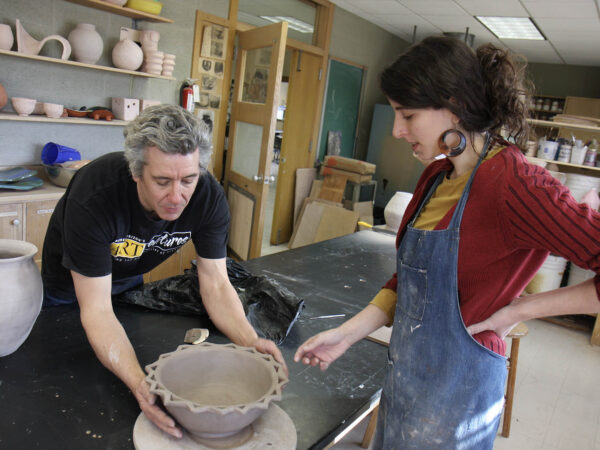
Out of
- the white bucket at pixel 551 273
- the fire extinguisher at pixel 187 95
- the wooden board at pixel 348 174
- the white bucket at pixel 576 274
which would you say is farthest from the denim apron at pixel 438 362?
the wooden board at pixel 348 174

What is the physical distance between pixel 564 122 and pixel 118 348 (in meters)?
4.63

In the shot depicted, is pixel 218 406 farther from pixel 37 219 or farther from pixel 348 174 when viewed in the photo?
pixel 348 174

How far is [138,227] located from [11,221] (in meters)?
1.64

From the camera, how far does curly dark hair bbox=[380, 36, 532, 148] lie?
1.01 metres

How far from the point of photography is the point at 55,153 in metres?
3.05

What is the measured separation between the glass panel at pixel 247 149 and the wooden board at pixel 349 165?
1640mm

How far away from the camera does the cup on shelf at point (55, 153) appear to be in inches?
120

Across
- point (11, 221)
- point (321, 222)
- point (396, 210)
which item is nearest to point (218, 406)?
point (11, 221)

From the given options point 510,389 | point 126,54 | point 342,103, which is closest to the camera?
point 510,389

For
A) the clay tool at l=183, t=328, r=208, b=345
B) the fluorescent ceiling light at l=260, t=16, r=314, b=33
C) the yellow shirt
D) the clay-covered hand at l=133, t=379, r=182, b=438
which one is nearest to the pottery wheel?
the clay-covered hand at l=133, t=379, r=182, b=438

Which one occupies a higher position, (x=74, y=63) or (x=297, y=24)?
(x=297, y=24)

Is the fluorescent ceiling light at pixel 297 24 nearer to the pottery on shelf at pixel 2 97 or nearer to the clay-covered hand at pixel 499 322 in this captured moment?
the pottery on shelf at pixel 2 97

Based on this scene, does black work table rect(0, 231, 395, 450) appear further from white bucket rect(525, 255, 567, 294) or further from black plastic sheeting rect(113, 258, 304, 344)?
white bucket rect(525, 255, 567, 294)

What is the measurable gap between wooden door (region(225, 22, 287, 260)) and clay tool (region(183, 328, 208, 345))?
2168 mm
